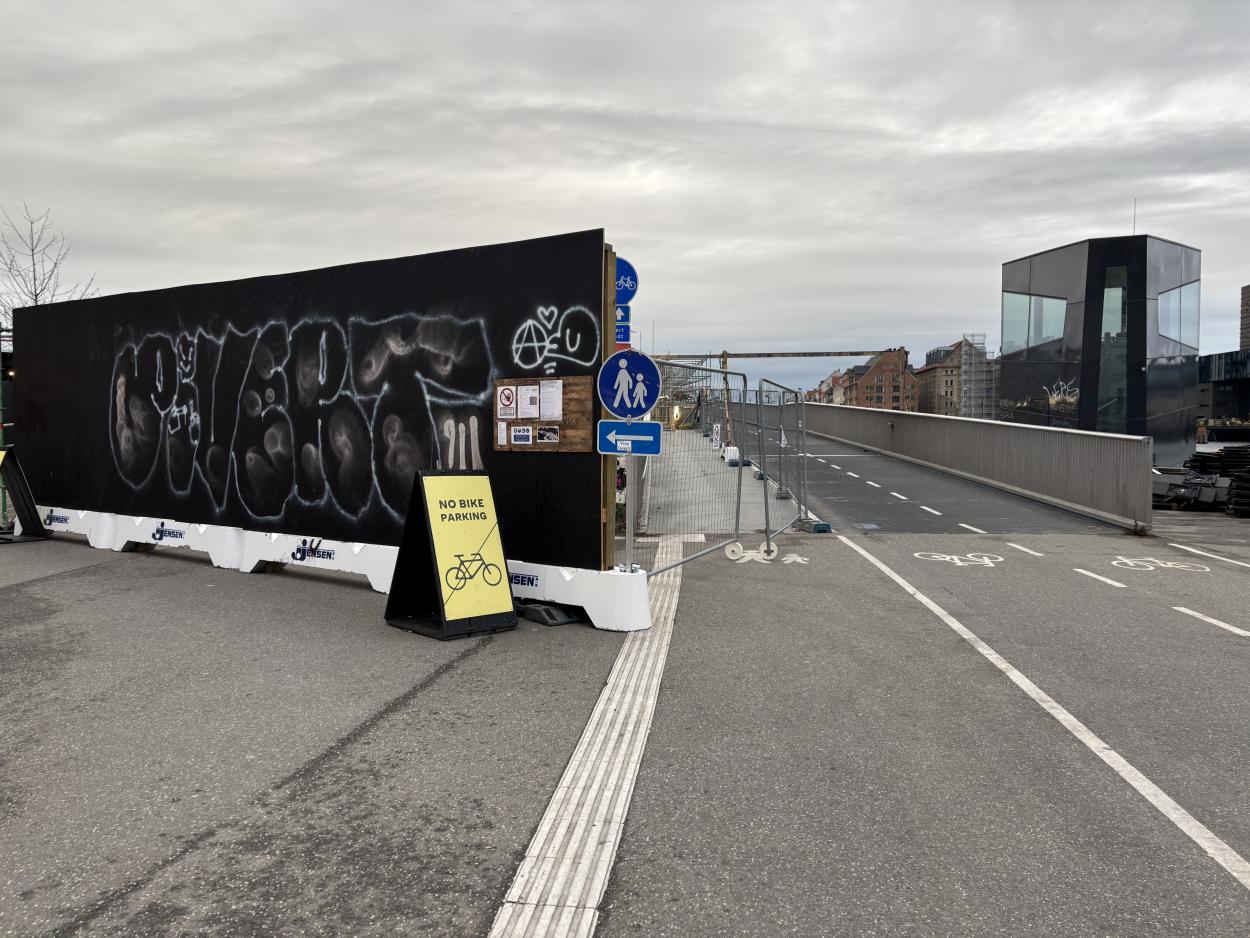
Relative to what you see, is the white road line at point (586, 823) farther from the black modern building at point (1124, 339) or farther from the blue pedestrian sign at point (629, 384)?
the black modern building at point (1124, 339)

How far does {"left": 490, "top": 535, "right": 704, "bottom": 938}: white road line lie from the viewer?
3.12 metres

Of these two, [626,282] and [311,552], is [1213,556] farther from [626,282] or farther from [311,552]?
[311,552]

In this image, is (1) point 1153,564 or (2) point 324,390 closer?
(2) point 324,390

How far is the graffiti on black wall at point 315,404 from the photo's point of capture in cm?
883

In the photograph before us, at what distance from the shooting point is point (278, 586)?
9.62 metres

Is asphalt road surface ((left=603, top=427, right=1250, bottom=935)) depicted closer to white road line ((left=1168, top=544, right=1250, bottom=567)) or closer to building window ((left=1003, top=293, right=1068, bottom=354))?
white road line ((left=1168, top=544, right=1250, bottom=567))

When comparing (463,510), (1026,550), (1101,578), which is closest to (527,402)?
(463,510)

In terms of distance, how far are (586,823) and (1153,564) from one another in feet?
32.5

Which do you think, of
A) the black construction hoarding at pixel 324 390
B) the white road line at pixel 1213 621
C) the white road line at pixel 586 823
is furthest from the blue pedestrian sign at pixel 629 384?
the white road line at pixel 1213 621

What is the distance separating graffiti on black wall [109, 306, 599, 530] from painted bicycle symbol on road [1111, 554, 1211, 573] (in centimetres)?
754

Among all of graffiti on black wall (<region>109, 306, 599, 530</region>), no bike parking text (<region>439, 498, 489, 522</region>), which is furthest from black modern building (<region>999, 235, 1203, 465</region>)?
no bike parking text (<region>439, 498, 489, 522</region>)

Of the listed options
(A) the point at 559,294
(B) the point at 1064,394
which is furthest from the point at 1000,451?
(A) the point at 559,294

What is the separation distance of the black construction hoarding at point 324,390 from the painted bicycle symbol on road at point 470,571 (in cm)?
62

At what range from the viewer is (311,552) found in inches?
390
